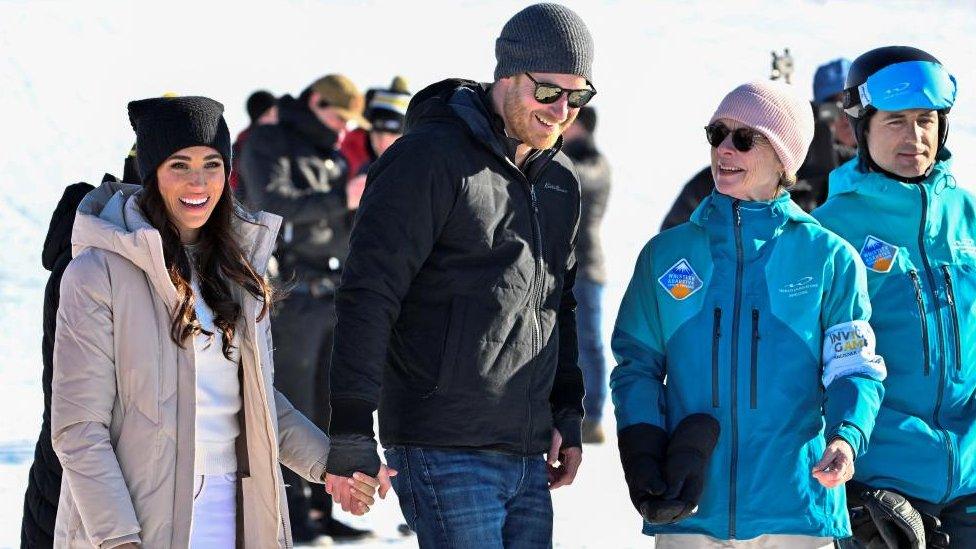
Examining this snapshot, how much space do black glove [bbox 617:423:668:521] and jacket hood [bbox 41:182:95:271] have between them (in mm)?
1388

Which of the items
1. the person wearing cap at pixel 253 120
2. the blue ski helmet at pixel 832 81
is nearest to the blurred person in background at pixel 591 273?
the person wearing cap at pixel 253 120

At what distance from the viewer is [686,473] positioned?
136 inches

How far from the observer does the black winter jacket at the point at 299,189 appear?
22.1 feet

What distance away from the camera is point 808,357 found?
3.57m

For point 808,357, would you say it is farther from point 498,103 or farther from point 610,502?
point 610,502

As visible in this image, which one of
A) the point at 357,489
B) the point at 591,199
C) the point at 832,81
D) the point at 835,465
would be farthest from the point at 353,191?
the point at 835,465

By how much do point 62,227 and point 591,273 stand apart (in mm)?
5694

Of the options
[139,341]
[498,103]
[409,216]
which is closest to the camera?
[139,341]

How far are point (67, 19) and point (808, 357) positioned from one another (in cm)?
1192

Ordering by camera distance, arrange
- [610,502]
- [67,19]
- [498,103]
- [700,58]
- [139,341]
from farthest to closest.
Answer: [700,58] < [67,19] < [610,502] < [498,103] < [139,341]

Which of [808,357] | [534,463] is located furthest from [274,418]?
A: [808,357]

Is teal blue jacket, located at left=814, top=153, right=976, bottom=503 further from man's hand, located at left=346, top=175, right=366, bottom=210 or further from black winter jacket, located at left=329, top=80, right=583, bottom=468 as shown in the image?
man's hand, located at left=346, top=175, right=366, bottom=210

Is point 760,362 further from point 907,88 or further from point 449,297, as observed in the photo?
point 907,88

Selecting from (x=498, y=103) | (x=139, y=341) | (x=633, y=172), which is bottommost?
(x=633, y=172)
